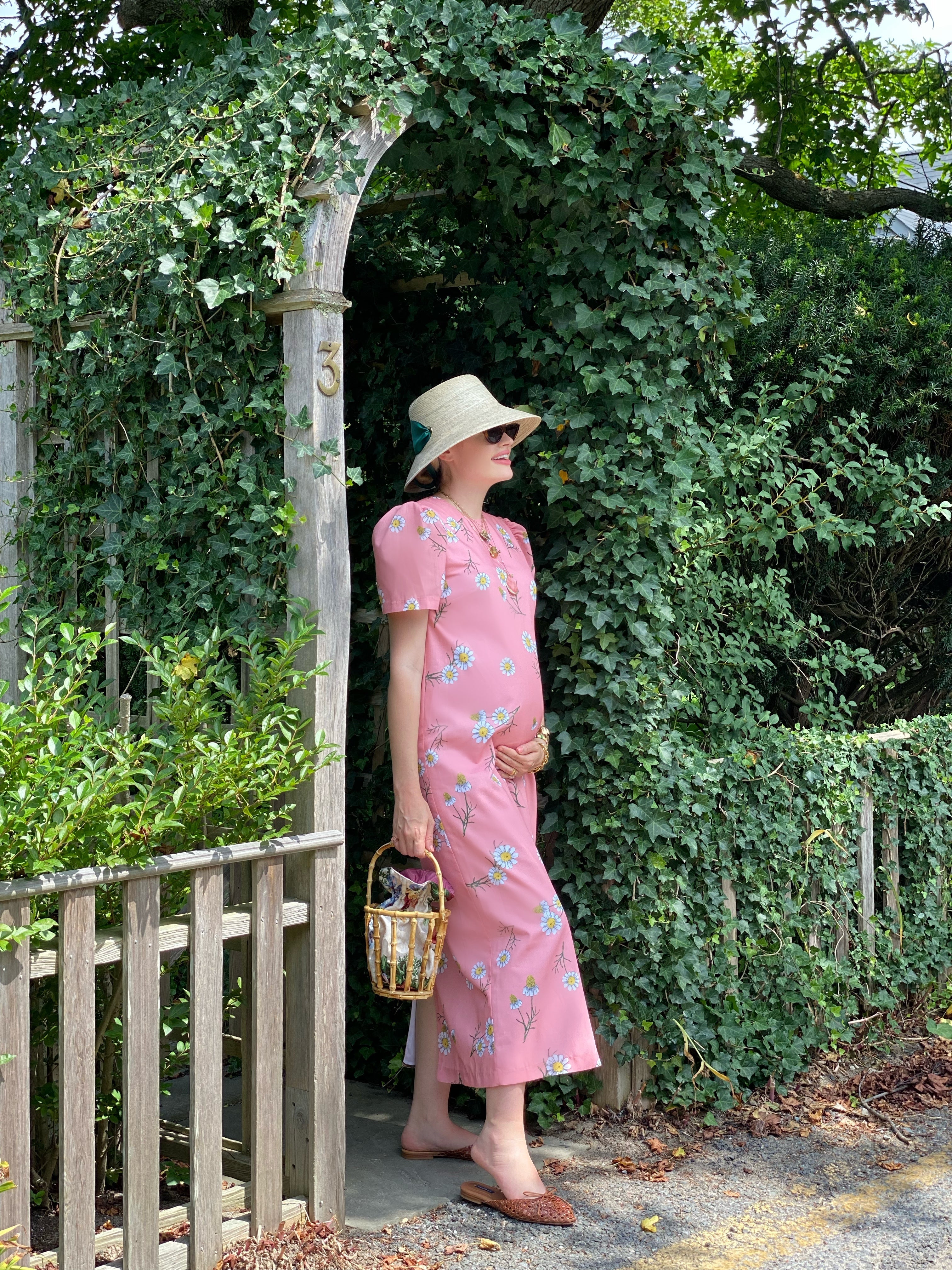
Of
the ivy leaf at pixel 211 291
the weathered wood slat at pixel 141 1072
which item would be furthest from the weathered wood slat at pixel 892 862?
the ivy leaf at pixel 211 291

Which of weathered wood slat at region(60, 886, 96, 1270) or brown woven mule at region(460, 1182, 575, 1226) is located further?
brown woven mule at region(460, 1182, 575, 1226)

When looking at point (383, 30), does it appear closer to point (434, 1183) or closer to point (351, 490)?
point (351, 490)

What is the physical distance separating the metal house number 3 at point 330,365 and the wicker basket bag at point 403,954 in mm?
1159

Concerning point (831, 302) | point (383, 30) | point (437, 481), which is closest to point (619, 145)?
point (383, 30)

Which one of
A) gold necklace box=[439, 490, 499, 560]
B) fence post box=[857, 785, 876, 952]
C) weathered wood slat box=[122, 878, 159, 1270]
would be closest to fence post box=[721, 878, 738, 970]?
fence post box=[857, 785, 876, 952]

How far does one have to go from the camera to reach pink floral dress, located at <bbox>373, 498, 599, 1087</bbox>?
3.40 meters

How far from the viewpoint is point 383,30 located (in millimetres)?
3174

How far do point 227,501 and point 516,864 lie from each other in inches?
46.8

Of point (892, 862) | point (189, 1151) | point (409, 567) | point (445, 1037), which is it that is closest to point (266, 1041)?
point (189, 1151)

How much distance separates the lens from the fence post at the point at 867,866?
15.9ft

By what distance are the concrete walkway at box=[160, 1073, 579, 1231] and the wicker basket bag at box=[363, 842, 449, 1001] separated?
2.02 ft

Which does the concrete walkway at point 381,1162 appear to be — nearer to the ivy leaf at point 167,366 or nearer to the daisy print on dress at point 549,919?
the daisy print on dress at point 549,919

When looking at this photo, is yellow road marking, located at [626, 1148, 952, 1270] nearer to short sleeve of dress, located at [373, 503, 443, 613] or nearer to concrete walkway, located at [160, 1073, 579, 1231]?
concrete walkway, located at [160, 1073, 579, 1231]

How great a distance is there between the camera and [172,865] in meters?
2.75
